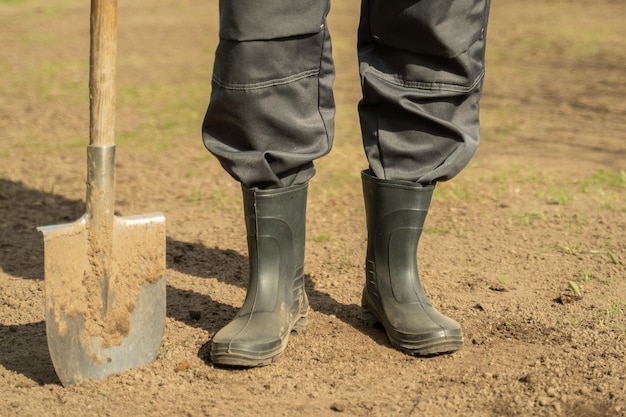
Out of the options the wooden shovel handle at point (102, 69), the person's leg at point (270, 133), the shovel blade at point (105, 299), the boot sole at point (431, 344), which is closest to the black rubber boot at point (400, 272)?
the boot sole at point (431, 344)

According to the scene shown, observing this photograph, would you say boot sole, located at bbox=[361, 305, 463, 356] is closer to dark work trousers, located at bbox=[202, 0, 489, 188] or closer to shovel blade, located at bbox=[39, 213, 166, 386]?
dark work trousers, located at bbox=[202, 0, 489, 188]

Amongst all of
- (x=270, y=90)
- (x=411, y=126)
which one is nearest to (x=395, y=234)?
(x=411, y=126)

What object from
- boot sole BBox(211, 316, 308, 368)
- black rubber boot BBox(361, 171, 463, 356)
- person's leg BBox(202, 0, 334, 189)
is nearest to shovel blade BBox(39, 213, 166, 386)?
boot sole BBox(211, 316, 308, 368)

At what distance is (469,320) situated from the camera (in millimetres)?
2531

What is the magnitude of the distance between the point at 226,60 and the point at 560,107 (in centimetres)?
351

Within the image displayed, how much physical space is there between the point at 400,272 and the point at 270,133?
20.5 inches

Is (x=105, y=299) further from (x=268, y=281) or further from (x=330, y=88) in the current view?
(x=330, y=88)

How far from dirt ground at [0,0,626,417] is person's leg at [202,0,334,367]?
0.11 metres

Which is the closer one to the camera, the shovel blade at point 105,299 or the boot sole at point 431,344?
the shovel blade at point 105,299

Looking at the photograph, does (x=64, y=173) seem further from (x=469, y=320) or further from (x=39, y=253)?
(x=469, y=320)

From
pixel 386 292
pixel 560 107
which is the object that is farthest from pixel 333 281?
pixel 560 107

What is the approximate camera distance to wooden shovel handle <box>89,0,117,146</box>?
2057 mm

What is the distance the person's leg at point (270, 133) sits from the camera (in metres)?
2.11

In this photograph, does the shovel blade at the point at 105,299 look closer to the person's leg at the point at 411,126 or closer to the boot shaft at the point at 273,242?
the boot shaft at the point at 273,242
